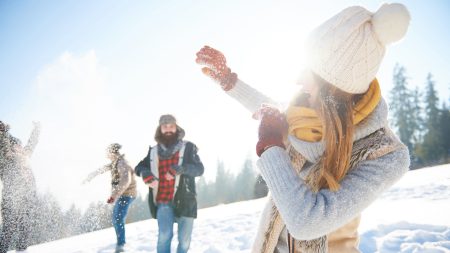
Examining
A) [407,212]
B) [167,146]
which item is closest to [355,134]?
[167,146]

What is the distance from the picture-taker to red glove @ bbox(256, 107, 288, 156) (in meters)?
1.29

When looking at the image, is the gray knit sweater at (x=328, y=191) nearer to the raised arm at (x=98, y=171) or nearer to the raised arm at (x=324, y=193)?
the raised arm at (x=324, y=193)

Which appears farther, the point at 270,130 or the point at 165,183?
the point at 165,183

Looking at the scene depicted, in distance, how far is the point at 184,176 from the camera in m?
4.39

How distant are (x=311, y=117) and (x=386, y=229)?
4.59 metres

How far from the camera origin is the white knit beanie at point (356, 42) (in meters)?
1.27

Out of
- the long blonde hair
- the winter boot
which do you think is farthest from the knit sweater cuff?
the winter boot

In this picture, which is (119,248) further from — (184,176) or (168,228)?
(184,176)

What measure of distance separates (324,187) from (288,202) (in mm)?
222

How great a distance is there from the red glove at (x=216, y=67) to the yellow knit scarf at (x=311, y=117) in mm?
1042

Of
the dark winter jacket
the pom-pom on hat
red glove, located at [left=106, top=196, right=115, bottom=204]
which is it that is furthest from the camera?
the pom-pom on hat

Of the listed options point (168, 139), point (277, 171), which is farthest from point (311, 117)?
point (168, 139)

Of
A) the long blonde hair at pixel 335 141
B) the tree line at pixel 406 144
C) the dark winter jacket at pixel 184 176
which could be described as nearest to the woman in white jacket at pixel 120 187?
the dark winter jacket at pixel 184 176

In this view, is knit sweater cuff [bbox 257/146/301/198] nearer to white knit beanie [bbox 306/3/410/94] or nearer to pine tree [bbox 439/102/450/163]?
white knit beanie [bbox 306/3/410/94]
